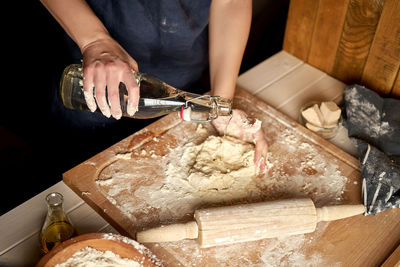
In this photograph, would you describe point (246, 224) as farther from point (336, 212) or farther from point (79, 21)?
point (79, 21)

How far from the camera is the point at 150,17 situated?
1426mm

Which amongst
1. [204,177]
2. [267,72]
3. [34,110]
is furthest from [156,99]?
[34,110]

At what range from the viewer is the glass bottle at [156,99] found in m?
1.09

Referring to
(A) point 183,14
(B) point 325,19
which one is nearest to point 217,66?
(A) point 183,14

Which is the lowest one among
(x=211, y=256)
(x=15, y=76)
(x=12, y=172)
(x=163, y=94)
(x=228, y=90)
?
(x=12, y=172)

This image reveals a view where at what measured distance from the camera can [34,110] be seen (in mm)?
2520

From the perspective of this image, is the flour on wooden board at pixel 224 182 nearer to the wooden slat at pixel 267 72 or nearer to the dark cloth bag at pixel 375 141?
the dark cloth bag at pixel 375 141

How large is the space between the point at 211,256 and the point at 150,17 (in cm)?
87

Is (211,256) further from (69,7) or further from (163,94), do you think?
(69,7)

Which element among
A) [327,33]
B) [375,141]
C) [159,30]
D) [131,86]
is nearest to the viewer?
[131,86]

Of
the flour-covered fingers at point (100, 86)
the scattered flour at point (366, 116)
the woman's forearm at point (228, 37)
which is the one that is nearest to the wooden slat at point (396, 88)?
the scattered flour at point (366, 116)

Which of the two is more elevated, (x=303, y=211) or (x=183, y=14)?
(x=183, y=14)

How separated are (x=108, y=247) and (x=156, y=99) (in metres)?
0.43

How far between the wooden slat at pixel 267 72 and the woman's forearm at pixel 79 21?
71 centimetres
